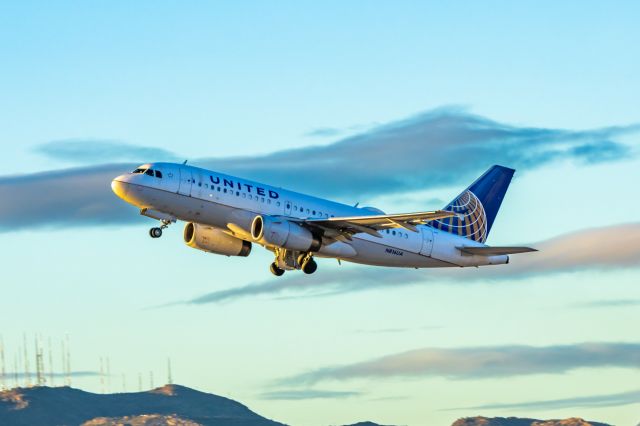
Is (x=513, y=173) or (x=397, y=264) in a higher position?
(x=513, y=173)

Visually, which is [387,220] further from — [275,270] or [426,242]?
[275,270]

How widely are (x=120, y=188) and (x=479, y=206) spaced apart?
3198 centimetres

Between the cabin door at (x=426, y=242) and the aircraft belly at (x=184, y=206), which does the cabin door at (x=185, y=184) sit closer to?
the aircraft belly at (x=184, y=206)

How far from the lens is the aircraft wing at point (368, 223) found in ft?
259

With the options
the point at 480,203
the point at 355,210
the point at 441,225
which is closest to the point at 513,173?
the point at 480,203

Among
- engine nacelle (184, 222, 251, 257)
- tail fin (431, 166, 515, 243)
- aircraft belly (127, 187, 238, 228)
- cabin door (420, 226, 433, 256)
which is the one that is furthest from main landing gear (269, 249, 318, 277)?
tail fin (431, 166, 515, 243)

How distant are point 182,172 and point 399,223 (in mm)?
13620

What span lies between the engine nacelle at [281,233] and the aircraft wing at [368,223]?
2.97 ft

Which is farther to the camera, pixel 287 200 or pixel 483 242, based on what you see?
pixel 483 242

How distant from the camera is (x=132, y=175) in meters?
80.2

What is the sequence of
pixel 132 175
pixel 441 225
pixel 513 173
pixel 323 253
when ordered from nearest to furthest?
pixel 132 175, pixel 323 253, pixel 441 225, pixel 513 173

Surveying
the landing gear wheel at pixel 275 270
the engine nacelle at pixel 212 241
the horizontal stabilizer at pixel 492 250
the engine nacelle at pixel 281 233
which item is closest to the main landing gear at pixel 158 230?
the engine nacelle at pixel 281 233

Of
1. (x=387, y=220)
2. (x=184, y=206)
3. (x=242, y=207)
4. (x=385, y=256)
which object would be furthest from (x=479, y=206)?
(x=184, y=206)

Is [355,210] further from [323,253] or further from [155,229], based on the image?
[155,229]
